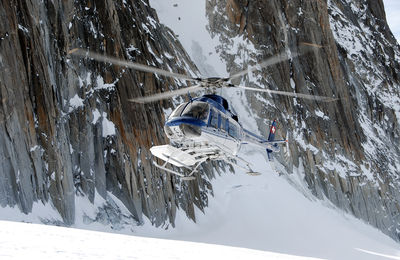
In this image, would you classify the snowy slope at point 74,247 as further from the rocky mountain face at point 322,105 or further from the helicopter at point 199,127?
the rocky mountain face at point 322,105

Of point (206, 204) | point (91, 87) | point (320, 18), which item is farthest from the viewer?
point (320, 18)

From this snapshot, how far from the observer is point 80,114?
93.4ft

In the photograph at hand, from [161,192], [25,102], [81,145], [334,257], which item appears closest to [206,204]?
[161,192]

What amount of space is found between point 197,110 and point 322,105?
40266mm

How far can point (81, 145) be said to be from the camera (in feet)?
92.1

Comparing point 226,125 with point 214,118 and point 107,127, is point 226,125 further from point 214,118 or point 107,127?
point 107,127

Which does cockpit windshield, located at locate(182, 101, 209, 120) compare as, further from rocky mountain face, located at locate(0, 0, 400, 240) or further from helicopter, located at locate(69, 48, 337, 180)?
rocky mountain face, located at locate(0, 0, 400, 240)

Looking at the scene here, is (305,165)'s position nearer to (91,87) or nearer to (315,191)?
(315,191)

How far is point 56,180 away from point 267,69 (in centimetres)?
3221

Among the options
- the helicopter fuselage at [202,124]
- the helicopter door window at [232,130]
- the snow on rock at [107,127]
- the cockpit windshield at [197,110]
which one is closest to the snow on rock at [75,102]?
the snow on rock at [107,127]

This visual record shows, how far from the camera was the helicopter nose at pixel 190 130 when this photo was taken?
627 inches

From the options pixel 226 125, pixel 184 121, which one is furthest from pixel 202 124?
pixel 226 125

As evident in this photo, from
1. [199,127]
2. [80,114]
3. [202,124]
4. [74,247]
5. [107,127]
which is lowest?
[74,247]

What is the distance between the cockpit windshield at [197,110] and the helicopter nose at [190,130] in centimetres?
43
